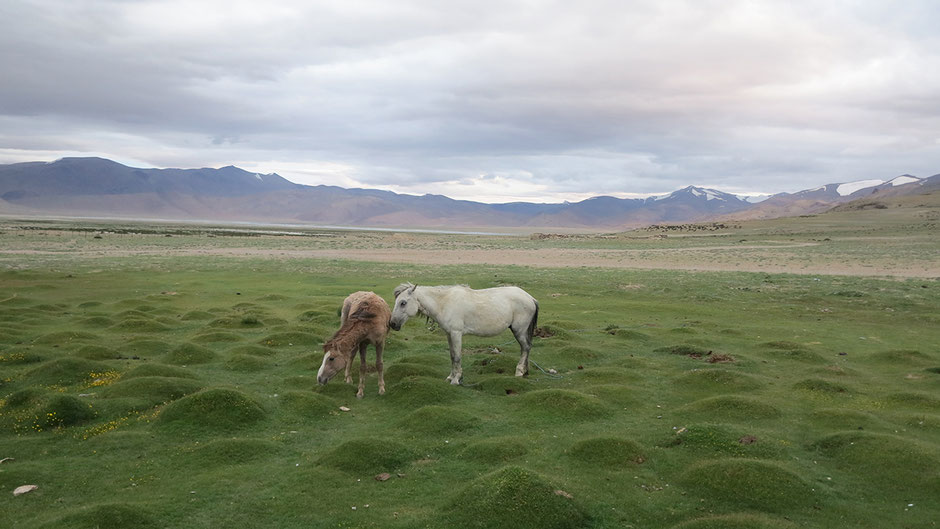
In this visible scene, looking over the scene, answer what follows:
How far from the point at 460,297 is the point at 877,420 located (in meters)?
9.99

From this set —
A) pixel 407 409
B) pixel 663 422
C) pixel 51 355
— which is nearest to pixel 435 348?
pixel 407 409

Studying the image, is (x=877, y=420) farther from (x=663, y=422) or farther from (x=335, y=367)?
(x=335, y=367)

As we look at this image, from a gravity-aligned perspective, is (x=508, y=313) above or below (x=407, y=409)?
above

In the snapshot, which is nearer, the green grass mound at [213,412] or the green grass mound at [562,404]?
the green grass mound at [213,412]

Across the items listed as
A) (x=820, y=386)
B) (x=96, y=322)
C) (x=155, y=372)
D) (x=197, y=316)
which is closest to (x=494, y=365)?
(x=820, y=386)

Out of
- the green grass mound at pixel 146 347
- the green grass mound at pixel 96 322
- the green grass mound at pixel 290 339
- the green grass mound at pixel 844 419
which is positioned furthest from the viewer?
the green grass mound at pixel 96 322

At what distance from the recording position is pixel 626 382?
1598cm

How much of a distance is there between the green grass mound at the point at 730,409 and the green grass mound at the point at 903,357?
24.8ft

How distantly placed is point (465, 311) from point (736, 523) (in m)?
8.87

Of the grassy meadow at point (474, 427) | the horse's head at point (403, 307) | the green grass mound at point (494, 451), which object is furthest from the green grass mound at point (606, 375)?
the green grass mound at point (494, 451)

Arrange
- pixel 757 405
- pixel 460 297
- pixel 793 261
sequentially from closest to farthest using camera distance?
pixel 757 405 < pixel 460 297 < pixel 793 261

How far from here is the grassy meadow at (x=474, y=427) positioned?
897 centimetres

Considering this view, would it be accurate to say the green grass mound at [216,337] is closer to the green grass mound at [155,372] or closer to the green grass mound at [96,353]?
the green grass mound at [96,353]

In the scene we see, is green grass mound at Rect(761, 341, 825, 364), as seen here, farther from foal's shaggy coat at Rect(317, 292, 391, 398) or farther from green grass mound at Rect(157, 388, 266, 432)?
green grass mound at Rect(157, 388, 266, 432)
